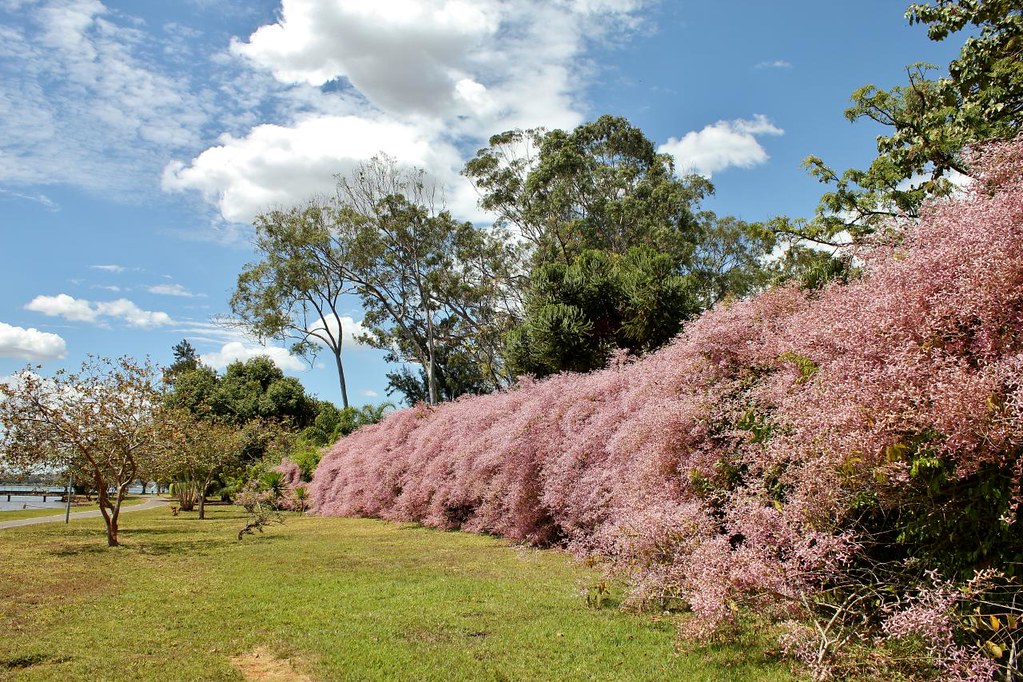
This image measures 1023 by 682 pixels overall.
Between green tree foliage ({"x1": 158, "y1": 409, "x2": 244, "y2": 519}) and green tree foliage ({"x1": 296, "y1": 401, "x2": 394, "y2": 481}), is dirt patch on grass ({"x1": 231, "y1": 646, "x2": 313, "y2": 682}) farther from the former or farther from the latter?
green tree foliage ({"x1": 296, "y1": 401, "x2": 394, "y2": 481})

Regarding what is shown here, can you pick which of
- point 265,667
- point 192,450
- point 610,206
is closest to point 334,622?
point 265,667

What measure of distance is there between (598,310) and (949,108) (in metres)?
7.84

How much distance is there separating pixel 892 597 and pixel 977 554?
990 millimetres

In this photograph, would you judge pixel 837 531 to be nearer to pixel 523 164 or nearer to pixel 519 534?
pixel 519 534

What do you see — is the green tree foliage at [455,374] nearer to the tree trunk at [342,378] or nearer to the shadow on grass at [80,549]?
the tree trunk at [342,378]

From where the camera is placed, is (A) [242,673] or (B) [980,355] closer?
(B) [980,355]

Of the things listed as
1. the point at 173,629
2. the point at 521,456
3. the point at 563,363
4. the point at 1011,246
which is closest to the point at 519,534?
the point at 521,456

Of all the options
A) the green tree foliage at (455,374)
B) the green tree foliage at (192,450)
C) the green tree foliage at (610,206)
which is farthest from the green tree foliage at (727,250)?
the green tree foliage at (192,450)

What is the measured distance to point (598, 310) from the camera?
15883 millimetres

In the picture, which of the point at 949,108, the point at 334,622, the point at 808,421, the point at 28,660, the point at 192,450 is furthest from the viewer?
the point at 192,450

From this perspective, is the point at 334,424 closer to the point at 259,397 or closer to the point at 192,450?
the point at 259,397

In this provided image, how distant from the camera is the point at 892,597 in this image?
5035mm

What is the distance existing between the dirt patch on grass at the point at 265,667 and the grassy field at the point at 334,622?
16 mm

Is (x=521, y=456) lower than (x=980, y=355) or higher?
lower
